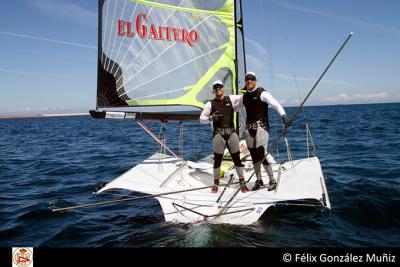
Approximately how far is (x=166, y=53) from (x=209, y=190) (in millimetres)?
3485

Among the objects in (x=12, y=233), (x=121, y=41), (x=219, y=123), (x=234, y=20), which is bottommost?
(x=12, y=233)

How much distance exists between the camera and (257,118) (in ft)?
19.6

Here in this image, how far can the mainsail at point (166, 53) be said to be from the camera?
24.7 ft

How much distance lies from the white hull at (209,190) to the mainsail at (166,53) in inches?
67.2

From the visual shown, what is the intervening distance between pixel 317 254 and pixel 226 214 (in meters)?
1.77

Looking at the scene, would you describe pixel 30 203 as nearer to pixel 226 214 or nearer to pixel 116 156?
pixel 226 214

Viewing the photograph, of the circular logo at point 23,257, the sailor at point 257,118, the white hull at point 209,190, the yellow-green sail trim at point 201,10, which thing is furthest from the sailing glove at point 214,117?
the circular logo at point 23,257

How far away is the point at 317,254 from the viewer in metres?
3.48

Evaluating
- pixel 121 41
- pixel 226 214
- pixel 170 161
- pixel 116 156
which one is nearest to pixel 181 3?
pixel 121 41

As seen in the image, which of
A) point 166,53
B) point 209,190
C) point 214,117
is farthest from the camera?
point 166,53

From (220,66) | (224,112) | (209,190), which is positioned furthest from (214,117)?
(220,66)

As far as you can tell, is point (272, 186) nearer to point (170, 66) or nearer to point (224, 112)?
point (224, 112)

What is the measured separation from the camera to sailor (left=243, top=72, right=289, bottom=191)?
588 centimetres

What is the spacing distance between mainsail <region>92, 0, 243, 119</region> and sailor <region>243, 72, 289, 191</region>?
222 cm
